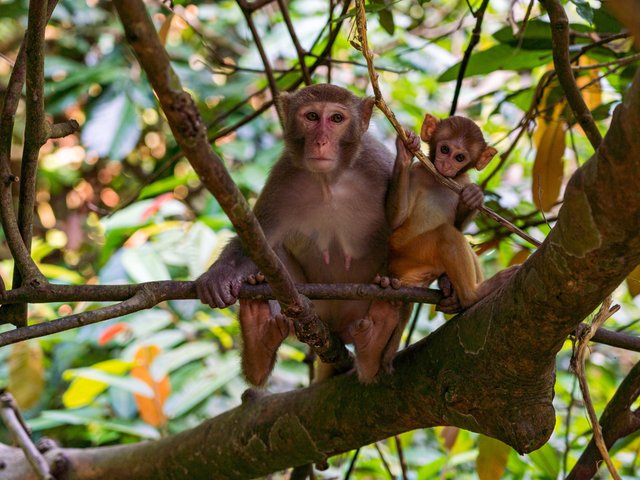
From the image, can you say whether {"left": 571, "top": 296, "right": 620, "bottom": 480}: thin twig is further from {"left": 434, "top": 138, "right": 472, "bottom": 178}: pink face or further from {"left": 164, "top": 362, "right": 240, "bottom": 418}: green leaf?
{"left": 164, "top": 362, "right": 240, "bottom": 418}: green leaf

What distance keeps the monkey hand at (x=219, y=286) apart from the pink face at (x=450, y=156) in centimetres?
98

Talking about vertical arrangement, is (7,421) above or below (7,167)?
below

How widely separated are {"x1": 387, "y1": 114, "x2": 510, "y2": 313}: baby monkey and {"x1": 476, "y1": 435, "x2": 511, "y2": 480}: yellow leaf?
798 mm

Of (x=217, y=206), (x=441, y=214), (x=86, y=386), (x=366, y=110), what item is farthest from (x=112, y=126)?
(x=441, y=214)

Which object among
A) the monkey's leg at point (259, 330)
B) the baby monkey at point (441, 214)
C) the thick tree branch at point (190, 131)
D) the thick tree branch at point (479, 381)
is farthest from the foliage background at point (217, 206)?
the thick tree branch at point (190, 131)

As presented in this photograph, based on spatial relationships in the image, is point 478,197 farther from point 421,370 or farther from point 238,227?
point 238,227

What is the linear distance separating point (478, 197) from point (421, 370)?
708mm

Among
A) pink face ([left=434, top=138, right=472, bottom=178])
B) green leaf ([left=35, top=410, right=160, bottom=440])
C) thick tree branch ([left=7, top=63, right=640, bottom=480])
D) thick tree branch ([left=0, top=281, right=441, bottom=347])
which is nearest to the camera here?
thick tree branch ([left=7, top=63, right=640, bottom=480])

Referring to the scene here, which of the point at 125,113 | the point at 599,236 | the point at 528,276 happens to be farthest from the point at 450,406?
the point at 125,113

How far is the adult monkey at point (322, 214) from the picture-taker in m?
3.62

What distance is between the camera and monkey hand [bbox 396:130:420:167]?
3010 millimetres

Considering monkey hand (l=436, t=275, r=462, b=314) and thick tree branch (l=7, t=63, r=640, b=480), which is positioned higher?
monkey hand (l=436, t=275, r=462, b=314)

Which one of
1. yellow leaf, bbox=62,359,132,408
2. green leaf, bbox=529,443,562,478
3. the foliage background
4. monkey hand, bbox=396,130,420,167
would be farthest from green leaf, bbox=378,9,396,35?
yellow leaf, bbox=62,359,132,408

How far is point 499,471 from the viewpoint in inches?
144
